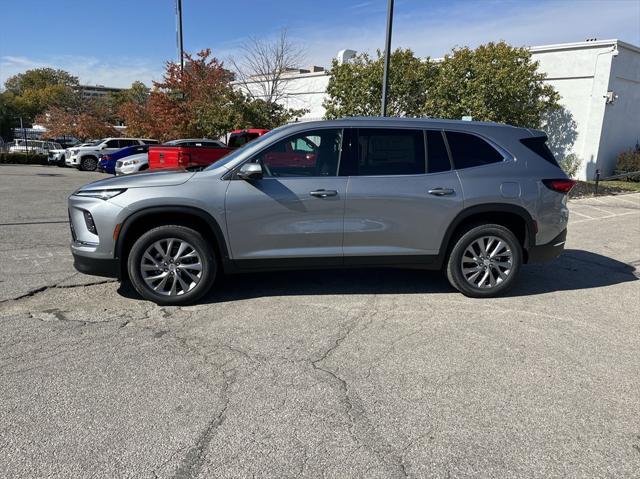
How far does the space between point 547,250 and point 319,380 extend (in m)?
3.22

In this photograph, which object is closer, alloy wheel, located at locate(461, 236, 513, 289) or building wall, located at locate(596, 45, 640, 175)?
alloy wheel, located at locate(461, 236, 513, 289)

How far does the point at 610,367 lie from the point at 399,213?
2.22m

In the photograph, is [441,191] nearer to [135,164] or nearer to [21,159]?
[135,164]

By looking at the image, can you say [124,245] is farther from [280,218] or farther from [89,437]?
[89,437]

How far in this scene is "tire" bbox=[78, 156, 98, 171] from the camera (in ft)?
82.8

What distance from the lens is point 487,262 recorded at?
5.21m

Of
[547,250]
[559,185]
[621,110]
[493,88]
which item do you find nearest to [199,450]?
[547,250]

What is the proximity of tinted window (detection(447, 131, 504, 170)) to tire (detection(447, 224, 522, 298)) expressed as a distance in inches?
26.5

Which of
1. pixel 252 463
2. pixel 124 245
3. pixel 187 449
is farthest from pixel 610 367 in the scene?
pixel 124 245

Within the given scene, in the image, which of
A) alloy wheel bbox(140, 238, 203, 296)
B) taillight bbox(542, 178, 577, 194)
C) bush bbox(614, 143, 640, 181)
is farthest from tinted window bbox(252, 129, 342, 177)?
bush bbox(614, 143, 640, 181)

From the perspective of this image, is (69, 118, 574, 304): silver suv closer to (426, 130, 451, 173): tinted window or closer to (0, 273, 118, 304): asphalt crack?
(426, 130, 451, 173): tinted window

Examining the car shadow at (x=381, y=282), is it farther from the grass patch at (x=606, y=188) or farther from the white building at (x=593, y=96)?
the white building at (x=593, y=96)

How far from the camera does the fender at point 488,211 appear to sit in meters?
5.03

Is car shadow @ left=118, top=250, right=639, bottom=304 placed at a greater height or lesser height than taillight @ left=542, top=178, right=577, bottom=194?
lesser
